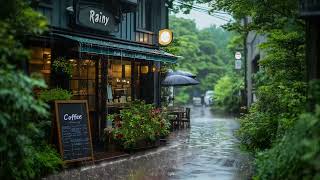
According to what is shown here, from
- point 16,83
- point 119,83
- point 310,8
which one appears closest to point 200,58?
point 119,83

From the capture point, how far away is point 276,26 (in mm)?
12031

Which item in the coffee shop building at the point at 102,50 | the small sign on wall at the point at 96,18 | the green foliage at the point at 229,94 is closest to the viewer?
the coffee shop building at the point at 102,50

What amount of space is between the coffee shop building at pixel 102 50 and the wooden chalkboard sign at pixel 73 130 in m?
1.66

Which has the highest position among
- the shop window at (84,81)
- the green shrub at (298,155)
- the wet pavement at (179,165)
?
the shop window at (84,81)

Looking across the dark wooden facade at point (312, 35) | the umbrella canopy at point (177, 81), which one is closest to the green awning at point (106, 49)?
the dark wooden facade at point (312, 35)

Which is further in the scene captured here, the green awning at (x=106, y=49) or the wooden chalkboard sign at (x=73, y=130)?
the green awning at (x=106, y=49)

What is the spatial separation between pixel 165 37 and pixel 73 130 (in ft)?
25.0

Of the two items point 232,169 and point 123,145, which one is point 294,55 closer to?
point 232,169

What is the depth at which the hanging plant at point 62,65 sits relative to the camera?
13562mm

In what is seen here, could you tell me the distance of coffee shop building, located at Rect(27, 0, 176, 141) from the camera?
13.6m

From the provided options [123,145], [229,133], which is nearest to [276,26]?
[123,145]

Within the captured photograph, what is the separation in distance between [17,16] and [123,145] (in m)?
8.63

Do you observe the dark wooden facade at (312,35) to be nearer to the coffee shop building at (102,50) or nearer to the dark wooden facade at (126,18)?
the coffee shop building at (102,50)

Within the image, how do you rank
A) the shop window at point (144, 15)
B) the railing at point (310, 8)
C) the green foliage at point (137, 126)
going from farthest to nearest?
the shop window at point (144, 15) → the green foliage at point (137, 126) → the railing at point (310, 8)
